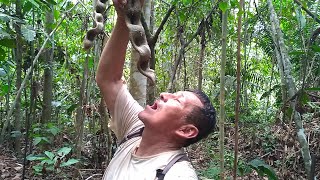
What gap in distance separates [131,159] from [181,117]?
28 centimetres

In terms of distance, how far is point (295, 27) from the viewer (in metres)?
6.78

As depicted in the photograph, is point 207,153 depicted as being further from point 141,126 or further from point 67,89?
point 141,126

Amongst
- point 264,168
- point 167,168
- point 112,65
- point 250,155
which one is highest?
point 112,65

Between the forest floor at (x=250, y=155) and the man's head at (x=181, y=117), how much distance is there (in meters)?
1.77

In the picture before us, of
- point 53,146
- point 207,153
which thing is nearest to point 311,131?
point 207,153

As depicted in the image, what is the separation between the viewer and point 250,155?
546 cm

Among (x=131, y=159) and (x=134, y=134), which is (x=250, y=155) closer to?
(x=134, y=134)

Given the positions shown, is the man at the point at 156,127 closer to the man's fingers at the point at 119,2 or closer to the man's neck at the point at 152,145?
the man's neck at the point at 152,145

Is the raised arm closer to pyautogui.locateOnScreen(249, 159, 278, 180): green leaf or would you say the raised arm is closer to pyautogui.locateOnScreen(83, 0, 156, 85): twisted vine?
pyautogui.locateOnScreen(83, 0, 156, 85): twisted vine

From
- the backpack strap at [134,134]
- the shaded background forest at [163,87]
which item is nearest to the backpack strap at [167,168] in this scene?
the backpack strap at [134,134]

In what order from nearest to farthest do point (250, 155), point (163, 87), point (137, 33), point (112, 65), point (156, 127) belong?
point (137, 33) < point (156, 127) < point (112, 65) < point (250, 155) < point (163, 87)

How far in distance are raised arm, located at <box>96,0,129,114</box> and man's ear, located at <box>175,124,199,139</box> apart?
40 cm

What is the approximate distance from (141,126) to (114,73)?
11.2 inches

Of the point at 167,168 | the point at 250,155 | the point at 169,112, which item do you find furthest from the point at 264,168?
the point at 250,155
